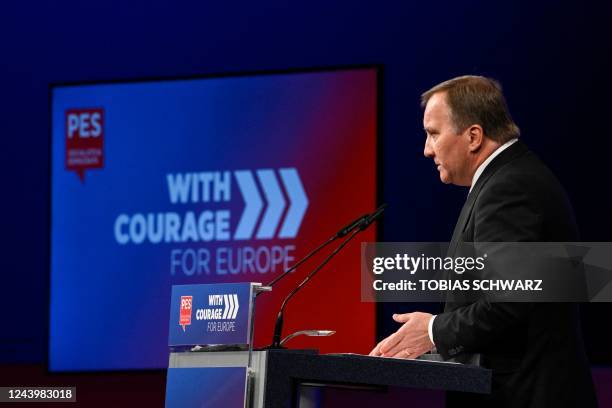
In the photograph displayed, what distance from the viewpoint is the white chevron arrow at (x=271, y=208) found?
4.59m

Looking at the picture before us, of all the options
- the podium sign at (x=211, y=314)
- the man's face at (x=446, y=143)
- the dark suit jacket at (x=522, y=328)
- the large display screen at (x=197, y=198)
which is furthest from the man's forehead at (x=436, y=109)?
the large display screen at (x=197, y=198)

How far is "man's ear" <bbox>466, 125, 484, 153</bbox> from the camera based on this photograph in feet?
7.91

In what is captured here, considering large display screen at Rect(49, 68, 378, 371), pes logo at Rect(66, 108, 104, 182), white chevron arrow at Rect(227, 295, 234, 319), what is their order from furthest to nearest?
pes logo at Rect(66, 108, 104, 182) < large display screen at Rect(49, 68, 378, 371) < white chevron arrow at Rect(227, 295, 234, 319)

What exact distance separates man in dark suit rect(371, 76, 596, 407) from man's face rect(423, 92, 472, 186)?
0.12 m

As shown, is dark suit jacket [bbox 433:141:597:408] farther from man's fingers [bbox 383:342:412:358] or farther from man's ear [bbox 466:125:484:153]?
man's ear [bbox 466:125:484:153]

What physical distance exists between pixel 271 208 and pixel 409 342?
8.08ft

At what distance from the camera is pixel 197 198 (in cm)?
468

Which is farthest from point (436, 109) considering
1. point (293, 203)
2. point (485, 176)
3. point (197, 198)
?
point (197, 198)

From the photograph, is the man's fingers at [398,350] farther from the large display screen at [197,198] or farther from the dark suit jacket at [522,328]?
the large display screen at [197,198]

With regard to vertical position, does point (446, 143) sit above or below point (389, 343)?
above

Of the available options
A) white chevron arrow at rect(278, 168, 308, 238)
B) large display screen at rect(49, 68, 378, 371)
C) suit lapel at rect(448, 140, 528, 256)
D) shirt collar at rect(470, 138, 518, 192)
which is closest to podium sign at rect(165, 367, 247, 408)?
suit lapel at rect(448, 140, 528, 256)

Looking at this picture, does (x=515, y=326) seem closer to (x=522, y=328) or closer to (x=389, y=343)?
(x=522, y=328)

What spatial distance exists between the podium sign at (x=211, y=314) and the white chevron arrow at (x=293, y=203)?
2.38 metres

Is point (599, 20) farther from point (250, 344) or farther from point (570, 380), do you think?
point (250, 344)
